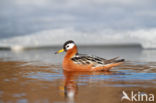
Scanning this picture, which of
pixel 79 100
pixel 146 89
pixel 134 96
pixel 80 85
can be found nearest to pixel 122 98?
pixel 134 96

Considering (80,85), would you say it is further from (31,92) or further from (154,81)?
(154,81)

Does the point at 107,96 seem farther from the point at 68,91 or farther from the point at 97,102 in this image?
the point at 68,91

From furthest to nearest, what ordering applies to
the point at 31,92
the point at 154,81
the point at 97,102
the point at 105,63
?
the point at 105,63, the point at 154,81, the point at 31,92, the point at 97,102

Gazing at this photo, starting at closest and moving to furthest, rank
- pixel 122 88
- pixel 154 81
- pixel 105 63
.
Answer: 1. pixel 122 88
2. pixel 154 81
3. pixel 105 63

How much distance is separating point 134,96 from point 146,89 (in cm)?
157

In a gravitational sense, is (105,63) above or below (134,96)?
above

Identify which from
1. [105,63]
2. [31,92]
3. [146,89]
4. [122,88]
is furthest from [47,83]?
[105,63]

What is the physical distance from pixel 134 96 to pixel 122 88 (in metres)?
1.59

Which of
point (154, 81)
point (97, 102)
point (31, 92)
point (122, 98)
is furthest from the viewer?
point (154, 81)

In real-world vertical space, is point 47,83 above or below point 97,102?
above

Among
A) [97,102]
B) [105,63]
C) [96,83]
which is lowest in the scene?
[97,102]

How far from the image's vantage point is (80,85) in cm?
1169

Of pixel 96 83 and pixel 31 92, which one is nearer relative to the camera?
pixel 31 92

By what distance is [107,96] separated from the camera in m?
9.34
